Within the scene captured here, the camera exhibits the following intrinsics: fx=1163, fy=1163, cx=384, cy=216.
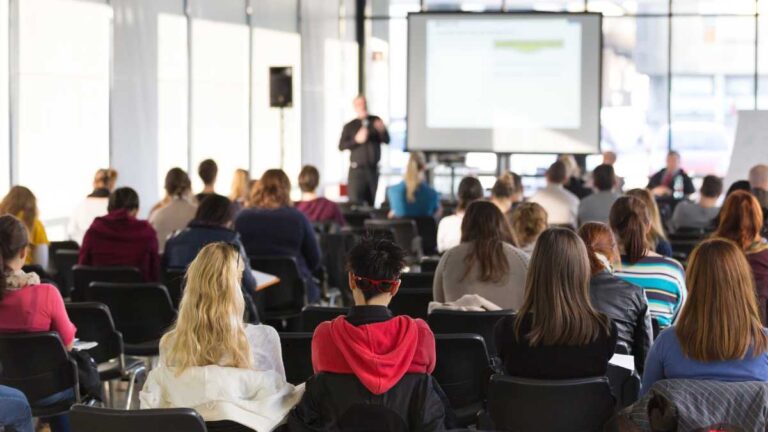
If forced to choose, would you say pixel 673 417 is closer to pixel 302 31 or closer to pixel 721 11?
pixel 302 31

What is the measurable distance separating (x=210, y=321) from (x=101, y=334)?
6.24 feet

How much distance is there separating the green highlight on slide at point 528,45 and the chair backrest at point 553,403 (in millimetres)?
10732

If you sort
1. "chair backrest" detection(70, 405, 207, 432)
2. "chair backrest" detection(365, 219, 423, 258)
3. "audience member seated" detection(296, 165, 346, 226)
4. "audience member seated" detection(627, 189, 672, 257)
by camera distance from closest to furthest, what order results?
1. "chair backrest" detection(70, 405, 207, 432)
2. "audience member seated" detection(627, 189, 672, 257)
3. "audience member seated" detection(296, 165, 346, 226)
4. "chair backrest" detection(365, 219, 423, 258)

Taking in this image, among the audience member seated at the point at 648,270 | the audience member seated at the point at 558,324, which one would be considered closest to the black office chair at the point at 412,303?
the audience member seated at the point at 648,270

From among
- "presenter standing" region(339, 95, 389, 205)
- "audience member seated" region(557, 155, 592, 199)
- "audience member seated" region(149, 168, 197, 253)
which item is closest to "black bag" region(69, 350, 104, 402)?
"audience member seated" region(149, 168, 197, 253)

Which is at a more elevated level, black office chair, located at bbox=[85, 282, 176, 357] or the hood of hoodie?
the hood of hoodie

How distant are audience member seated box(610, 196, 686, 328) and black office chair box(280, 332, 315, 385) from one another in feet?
5.51

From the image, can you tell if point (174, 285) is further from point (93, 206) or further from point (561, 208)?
point (561, 208)

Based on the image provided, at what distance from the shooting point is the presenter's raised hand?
1459cm

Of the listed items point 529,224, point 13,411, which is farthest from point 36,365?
point 529,224

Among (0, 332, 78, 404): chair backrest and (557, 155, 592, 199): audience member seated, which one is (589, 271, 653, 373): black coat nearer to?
(0, 332, 78, 404): chair backrest

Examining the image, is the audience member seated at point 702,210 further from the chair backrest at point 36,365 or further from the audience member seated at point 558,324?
the chair backrest at point 36,365

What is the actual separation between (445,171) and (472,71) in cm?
453

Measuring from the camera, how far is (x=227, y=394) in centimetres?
371
